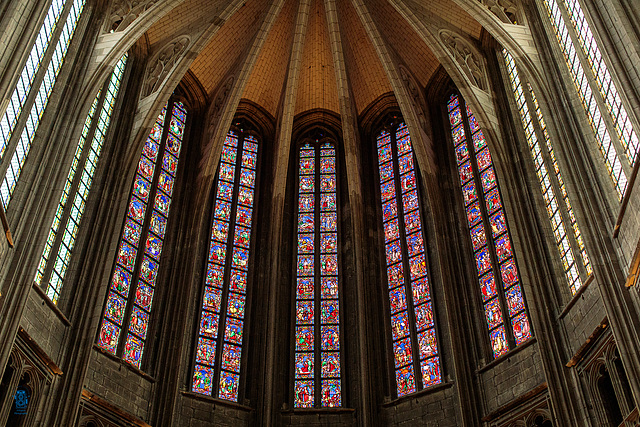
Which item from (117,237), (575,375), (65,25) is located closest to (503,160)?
(575,375)

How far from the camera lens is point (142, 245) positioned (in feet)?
62.0

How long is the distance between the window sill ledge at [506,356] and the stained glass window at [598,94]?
397 centimetres

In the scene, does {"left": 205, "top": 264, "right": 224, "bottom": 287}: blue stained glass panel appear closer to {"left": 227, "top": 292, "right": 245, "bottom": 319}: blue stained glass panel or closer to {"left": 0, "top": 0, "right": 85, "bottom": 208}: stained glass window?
{"left": 227, "top": 292, "right": 245, "bottom": 319}: blue stained glass panel

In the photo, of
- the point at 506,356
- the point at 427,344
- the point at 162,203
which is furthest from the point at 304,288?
the point at 506,356

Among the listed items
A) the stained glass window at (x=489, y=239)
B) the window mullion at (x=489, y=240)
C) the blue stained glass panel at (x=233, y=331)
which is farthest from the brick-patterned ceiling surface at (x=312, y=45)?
the blue stained glass panel at (x=233, y=331)

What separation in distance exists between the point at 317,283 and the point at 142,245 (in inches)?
180

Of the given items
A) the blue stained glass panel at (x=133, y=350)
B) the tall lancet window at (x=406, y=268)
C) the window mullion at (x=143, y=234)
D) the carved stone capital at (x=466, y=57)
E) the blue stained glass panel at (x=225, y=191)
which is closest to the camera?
the blue stained glass panel at (x=133, y=350)

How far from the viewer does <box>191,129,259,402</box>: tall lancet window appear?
61.0ft

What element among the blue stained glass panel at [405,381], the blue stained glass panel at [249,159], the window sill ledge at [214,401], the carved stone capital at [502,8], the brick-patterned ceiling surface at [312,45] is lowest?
the window sill ledge at [214,401]

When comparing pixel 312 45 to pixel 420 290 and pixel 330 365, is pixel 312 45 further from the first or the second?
pixel 330 365

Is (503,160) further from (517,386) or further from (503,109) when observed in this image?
(517,386)

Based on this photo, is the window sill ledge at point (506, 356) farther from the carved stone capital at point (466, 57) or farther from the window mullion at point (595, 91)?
the carved stone capital at point (466, 57)

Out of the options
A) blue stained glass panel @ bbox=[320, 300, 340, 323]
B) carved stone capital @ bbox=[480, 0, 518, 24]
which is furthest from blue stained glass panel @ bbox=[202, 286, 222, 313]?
carved stone capital @ bbox=[480, 0, 518, 24]

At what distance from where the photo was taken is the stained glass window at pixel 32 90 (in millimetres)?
13406
